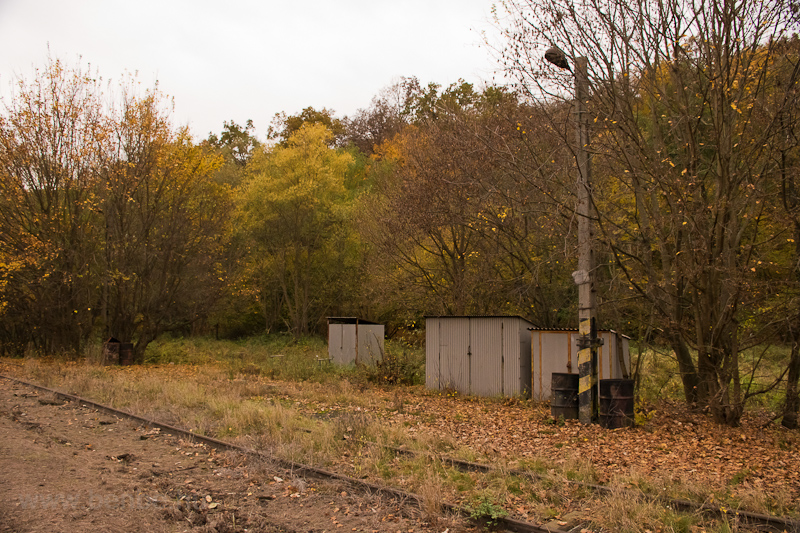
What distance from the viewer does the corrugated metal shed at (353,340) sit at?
79.1ft

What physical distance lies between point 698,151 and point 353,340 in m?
15.8

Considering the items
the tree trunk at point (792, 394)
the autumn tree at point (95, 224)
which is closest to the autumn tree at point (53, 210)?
the autumn tree at point (95, 224)

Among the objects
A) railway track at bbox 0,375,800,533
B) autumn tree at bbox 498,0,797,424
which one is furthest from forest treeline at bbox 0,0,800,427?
railway track at bbox 0,375,800,533

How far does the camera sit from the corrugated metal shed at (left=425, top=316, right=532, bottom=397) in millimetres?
15391

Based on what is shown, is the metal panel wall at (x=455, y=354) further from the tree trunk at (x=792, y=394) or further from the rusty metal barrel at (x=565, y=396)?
the tree trunk at (x=792, y=394)

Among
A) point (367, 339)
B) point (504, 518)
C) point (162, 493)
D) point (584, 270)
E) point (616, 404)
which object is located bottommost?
point (162, 493)

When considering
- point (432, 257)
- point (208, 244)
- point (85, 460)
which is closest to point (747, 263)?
point (85, 460)

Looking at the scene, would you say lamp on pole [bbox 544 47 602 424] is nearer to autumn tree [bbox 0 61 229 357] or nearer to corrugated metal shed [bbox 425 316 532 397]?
corrugated metal shed [bbox 425 316 532 397]

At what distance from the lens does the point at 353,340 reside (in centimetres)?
2430

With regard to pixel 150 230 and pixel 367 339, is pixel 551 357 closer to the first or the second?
pixel 367 339

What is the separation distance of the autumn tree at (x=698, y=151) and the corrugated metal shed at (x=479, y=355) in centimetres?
395

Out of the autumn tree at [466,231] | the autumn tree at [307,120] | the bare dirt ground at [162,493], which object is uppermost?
the autumn tree at [307,120]

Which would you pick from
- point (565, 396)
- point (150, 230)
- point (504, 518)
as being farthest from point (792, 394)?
point (150, 230)

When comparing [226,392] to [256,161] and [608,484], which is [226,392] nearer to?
[608,484]
